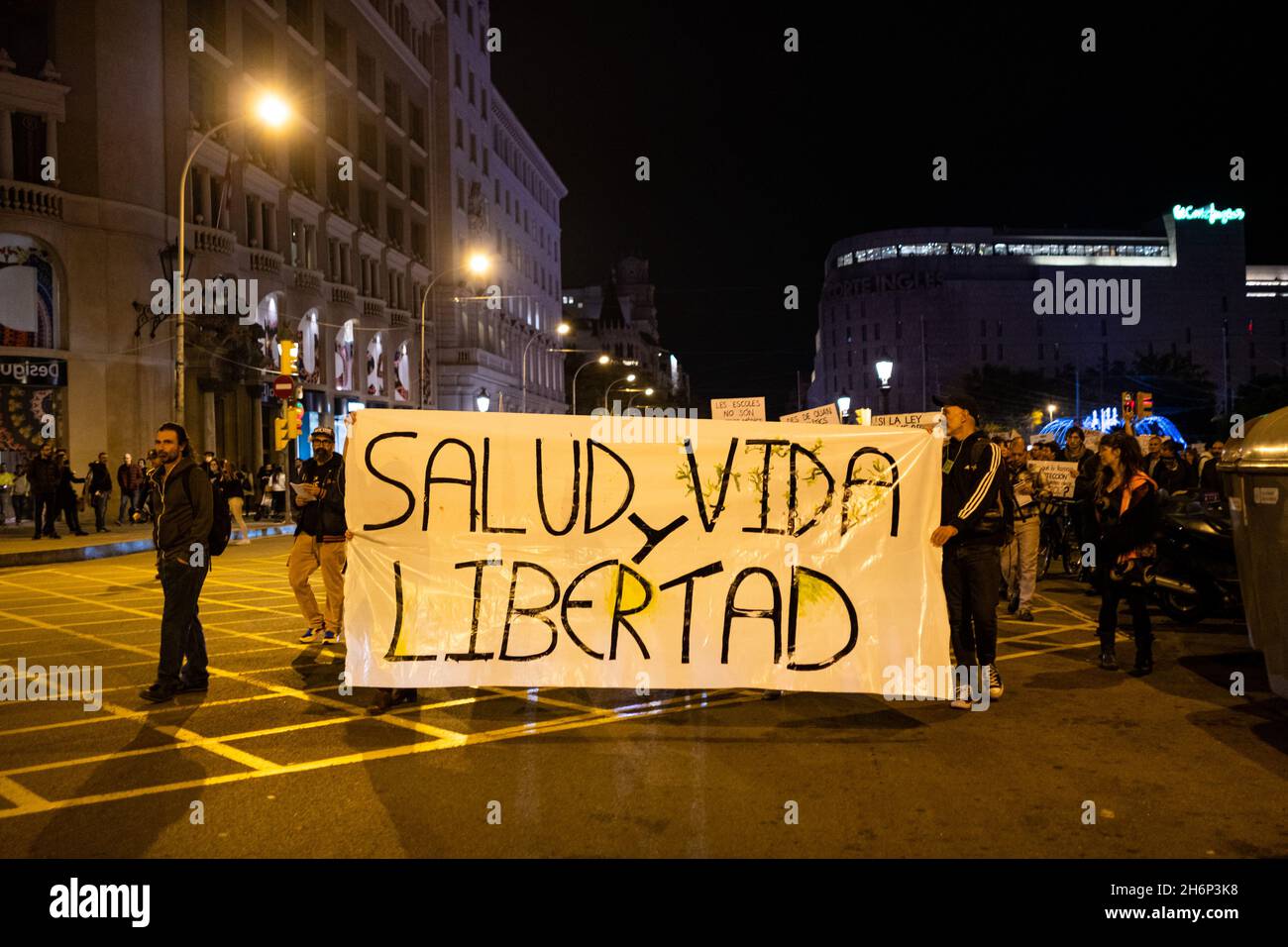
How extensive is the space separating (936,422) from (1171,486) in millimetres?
11235

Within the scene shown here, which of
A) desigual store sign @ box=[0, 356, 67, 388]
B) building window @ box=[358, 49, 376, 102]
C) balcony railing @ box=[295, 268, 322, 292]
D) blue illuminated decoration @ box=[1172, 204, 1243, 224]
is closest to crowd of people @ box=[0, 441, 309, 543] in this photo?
desigual store sign @ box=[0, 356, 67, 388]

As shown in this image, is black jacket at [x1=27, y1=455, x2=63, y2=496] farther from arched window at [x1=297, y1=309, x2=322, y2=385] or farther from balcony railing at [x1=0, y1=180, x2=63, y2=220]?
arched window at [x1=297, y1=309, x2=322, y2=385]

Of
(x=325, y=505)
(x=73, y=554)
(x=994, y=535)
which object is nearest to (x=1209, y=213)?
(x=73, y=554)

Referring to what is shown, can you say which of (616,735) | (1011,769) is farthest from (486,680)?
(1011,769)

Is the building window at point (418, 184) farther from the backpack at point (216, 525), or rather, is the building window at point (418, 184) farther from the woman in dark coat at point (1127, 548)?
the woman in dark coat at point (1127, 548)

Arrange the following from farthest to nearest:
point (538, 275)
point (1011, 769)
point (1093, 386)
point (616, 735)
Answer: point (1093, 386) → point (538, 275) → point (616, 735) → point (1011, 769)

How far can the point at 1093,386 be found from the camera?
405ft

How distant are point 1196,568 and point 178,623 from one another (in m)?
9.40

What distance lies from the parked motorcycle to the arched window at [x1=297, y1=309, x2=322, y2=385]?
3340cm

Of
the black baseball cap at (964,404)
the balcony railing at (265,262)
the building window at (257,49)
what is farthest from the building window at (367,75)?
the black baseball cap at (964,404)

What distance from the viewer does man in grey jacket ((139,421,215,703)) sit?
25.0 feet

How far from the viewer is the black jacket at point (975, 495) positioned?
7082 mm
